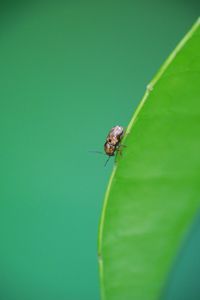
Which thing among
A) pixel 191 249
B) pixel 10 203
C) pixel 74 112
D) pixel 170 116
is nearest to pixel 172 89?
pixel 170 116

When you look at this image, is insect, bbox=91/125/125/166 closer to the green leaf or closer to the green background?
the green background

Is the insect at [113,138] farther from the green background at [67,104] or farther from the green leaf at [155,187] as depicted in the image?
the green leaf at [155,187]

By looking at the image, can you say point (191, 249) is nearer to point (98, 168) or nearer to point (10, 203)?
point (98, 168)

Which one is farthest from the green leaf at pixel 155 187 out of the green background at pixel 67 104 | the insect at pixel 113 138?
the green background at pixel 67 104

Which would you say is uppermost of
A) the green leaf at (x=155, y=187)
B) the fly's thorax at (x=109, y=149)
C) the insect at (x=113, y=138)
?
the green leaf at (x=155, y=187)

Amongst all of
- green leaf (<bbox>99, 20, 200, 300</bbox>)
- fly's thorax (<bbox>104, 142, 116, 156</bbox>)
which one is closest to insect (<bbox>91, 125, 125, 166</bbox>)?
fly's thorax (<bbox>104, 142, 116, 156</bbox>)
